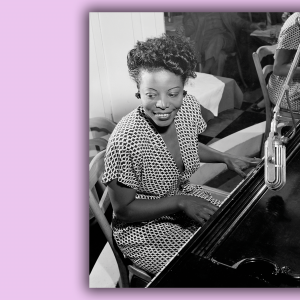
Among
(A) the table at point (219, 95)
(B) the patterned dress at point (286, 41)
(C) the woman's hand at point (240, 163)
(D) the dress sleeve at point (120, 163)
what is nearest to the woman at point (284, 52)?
(B) the patterned dress at point (286, 41)

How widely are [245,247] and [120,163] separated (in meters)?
0.58

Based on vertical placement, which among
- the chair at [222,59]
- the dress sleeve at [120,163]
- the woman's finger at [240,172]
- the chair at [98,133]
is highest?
the chair at [222,59]

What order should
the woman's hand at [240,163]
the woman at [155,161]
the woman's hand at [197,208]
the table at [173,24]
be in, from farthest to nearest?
the woman's hand at [240,163] → the table at [173,24] → the woman at [155,161] → the woman's hand at [197,208]

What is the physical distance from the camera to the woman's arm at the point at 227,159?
195 centimetres

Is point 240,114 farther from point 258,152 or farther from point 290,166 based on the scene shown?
point 290,166

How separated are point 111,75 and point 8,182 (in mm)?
652

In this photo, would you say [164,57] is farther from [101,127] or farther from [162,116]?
[101,127]

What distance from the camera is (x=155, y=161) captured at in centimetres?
179

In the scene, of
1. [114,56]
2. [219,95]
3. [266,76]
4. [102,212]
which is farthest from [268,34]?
[102,212]

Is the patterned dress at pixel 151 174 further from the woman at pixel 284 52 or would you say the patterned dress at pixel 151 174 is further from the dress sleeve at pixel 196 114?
the woman at pixel 284 52

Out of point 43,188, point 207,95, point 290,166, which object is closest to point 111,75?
point 207,95

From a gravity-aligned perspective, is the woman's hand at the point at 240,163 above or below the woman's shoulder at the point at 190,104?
below

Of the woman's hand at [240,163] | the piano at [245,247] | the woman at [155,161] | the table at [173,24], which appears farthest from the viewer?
the woman's hand at [240,163]

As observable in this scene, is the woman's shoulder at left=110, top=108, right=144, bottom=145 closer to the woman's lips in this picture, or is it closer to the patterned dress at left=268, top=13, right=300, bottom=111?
the woman's lips
